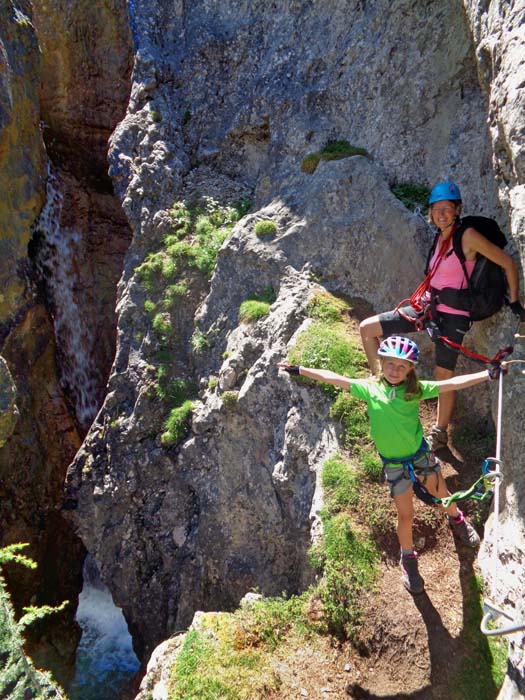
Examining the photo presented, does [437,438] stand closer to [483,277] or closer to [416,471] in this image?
[416,471]

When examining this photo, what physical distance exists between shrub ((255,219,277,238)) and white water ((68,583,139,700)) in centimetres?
1075

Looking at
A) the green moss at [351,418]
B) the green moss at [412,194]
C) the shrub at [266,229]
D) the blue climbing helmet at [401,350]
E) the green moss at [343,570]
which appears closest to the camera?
the blue climbing helmet at [401,350]

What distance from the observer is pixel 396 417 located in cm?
547

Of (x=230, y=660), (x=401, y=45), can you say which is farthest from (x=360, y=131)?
(x=230, y=660)

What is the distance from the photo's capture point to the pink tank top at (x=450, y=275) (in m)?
6.44

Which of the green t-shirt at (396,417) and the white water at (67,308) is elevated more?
the white water at (67,308)

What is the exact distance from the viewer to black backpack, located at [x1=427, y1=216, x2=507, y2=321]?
6246mm

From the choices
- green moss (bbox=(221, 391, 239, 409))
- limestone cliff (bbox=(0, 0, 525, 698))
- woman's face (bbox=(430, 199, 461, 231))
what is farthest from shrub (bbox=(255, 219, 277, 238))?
woman's face (bbox=(430, 199, 461, 231))

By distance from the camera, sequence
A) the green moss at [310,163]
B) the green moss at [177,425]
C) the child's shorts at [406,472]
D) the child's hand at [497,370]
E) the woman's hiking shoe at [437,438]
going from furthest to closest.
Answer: the green moss at [310,163], the green moss at [177,425], the woman's hiking shoe at [437,438], the child's shorts at [406,472], the child's hand at [497,370]

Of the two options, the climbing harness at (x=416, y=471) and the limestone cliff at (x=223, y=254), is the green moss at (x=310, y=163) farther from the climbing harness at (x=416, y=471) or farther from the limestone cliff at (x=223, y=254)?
the climbing harness at (x=416, y=471)

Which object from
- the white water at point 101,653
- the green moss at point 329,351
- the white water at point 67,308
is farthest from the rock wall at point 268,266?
the white water at point 67,308

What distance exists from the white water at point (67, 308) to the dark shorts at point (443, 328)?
12.1 m

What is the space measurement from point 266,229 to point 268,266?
2.95 feet

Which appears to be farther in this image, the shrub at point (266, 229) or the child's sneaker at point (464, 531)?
the shrub at point (266, 229)
